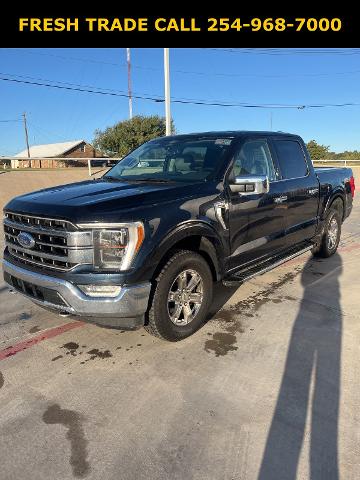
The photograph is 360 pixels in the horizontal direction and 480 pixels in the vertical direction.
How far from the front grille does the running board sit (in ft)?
5.31

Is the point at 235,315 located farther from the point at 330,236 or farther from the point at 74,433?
the point at 330,236

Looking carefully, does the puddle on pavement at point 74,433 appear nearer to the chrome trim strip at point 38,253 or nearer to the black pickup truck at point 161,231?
the black pickup truck at point 161,231

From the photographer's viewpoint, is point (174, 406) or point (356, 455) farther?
point (174, 406)

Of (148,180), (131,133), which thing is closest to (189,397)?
(148,180)

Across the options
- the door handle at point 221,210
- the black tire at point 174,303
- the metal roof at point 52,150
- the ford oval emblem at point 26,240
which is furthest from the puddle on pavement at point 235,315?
the metal roof at point 52,150

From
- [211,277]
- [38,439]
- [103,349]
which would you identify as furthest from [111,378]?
[211,277]

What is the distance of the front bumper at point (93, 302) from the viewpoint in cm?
303

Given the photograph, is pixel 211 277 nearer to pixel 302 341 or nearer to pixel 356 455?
pixel 302 341

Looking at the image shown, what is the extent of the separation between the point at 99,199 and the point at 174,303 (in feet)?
3.79

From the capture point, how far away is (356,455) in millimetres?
2264

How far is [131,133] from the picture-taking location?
4675cm

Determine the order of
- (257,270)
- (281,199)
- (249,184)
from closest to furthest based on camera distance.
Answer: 1. (249,184)
2. (257,270)
3. (281,199)
